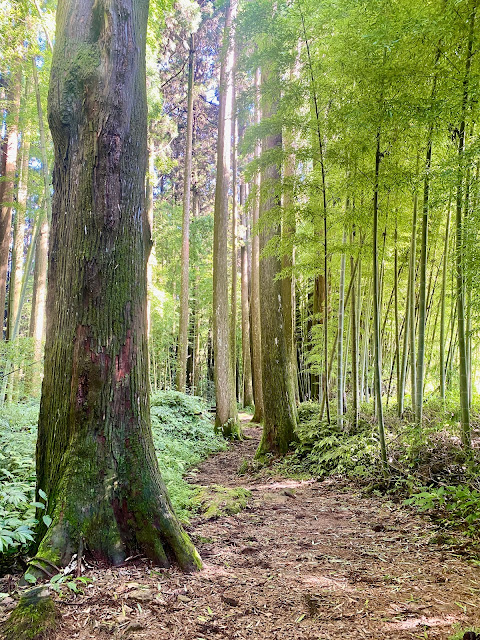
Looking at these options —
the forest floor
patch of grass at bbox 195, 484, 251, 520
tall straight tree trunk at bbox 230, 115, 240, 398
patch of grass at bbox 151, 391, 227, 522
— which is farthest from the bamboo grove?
patch of grass at bbox 195, 484, 251, 520

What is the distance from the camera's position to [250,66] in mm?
5805

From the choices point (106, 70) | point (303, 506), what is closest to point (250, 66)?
point (106, 70)

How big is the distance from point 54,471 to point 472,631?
214cm

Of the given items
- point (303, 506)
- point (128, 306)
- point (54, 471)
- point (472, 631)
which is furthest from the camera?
point (303, 506)

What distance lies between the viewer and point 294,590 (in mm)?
2098

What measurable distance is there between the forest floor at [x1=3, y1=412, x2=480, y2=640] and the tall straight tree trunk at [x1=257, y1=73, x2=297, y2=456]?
111 inches

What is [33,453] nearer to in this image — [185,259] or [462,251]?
[462,251]

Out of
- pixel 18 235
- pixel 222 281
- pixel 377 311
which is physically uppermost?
pixel 18 235

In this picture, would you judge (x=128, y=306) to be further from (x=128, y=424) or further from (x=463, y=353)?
(x=463, y=353)

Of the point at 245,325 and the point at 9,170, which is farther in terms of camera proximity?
the point at 245,325

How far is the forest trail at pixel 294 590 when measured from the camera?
1.66 meters

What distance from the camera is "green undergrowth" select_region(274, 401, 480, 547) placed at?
123 inches

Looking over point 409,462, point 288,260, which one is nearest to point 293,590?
point 409,462

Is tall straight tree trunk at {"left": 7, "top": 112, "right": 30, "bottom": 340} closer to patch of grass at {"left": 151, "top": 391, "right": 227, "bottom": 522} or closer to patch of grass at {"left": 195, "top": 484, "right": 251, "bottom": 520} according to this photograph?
patch of grass at {"left": 151, "top": 391, "right": 227, "bottom": 522}
